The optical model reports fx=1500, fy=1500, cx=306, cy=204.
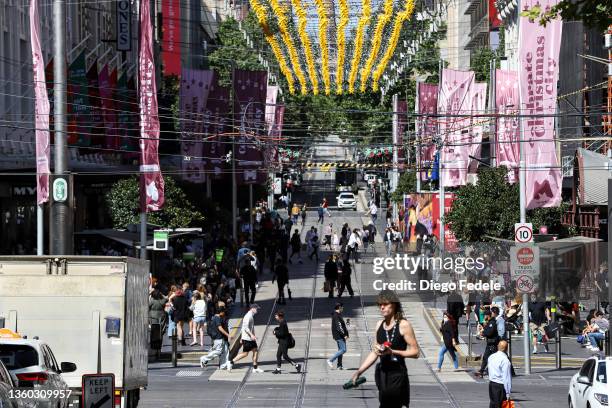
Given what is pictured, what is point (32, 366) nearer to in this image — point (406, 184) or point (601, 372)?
point (601, 372)

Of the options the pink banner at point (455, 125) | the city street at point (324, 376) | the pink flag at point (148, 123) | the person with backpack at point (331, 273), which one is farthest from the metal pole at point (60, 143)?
the pink banner at point (455, 125)

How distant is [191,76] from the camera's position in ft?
180

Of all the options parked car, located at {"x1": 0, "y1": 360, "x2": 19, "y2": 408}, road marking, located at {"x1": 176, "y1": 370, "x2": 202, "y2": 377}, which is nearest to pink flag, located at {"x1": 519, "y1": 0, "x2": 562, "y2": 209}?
road marking, located at {"x1": 176, "y1": 370, "x2": 202, "y2": 377}

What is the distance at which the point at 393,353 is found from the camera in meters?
13.4

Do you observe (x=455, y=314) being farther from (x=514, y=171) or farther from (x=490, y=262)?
(x=514, y=171)

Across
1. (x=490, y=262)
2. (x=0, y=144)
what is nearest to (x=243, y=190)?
(x=0, y=144)

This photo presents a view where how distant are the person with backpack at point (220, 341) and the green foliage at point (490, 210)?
2014 centimetres

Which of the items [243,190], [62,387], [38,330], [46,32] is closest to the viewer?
[62,387]

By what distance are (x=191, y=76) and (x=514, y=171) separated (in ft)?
40.2

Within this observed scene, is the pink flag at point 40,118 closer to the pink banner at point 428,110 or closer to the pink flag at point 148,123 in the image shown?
the pink flag at point 148,123

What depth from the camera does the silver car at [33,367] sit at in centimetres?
1675

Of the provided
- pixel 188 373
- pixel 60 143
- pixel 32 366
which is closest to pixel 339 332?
pixel 188 373

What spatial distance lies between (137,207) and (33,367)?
122 ft

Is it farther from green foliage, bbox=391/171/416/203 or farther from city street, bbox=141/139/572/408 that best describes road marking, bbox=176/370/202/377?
green foliage, bbox=391/171/416/203
